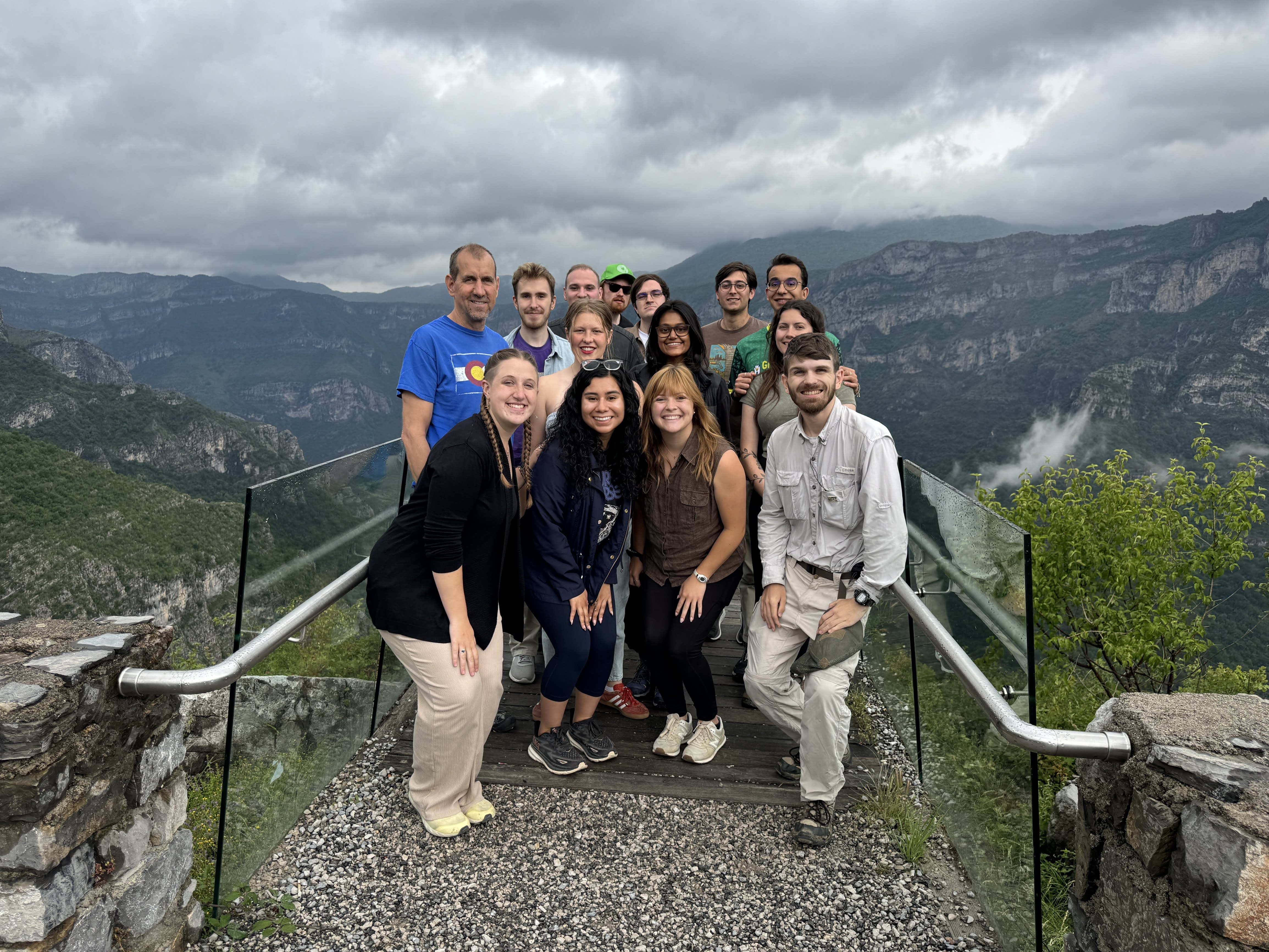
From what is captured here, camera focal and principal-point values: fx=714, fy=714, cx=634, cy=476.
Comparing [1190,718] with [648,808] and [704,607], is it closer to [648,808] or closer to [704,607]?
[704,607]

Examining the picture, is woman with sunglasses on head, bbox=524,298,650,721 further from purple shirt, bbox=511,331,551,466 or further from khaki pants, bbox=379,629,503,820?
khaki pants, bbox=379,629,503,820

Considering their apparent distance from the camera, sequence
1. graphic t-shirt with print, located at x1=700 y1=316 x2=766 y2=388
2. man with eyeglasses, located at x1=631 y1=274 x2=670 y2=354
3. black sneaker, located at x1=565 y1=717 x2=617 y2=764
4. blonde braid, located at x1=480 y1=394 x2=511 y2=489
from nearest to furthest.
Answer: blonde braid, located at x1=480 y1=394 x2=511 y2=489 < black sneaker, located at x1=565 y1=717 x2=617 y2=764 < graphic t-shirt with print, located at x1=700 y1=316 x2=766 y2=388 < man with eyeglasses, located at x1=631 y1=274 x2=670 y2=354

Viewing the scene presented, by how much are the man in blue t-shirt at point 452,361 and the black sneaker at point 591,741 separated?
65.5 inches

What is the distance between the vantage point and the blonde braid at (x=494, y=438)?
10.1ft

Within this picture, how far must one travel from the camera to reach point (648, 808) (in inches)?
141

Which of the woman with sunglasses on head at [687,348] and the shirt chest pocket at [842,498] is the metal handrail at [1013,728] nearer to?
the shirt chest pocket at [842,498]

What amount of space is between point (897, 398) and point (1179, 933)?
5333 inches

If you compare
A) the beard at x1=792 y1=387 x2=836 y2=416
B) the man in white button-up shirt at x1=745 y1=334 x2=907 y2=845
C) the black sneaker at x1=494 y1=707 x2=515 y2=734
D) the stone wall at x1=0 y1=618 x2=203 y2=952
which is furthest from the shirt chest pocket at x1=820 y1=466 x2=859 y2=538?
the stone wall at x1=0 y1=618 x2=203 y2=952

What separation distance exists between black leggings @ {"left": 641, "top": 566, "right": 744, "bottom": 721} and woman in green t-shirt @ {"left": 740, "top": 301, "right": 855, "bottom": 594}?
0.32 m

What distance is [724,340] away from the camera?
17.9ft

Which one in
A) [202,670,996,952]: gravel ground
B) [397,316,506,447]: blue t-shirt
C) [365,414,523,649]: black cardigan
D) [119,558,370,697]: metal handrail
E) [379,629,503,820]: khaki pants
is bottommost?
[202,670,996,952]: gravel ground

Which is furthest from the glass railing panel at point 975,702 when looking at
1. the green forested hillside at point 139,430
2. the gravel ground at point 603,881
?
the green forested hillside at point 139,430

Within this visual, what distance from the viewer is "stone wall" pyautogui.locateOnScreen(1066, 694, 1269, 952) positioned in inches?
66.0

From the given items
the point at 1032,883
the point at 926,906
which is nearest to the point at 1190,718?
the point at 1032,883
